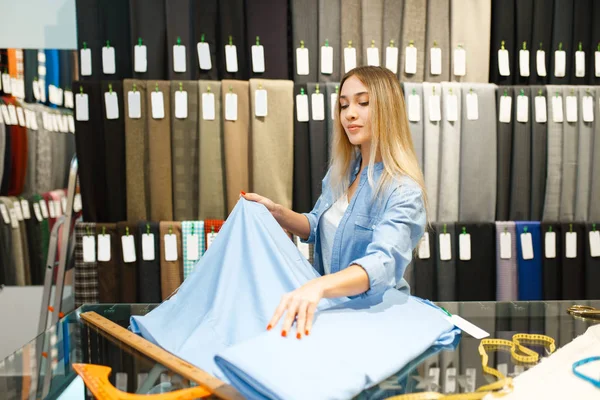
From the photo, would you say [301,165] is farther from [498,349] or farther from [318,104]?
[498,349]

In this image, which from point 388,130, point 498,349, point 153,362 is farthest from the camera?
point 388,130

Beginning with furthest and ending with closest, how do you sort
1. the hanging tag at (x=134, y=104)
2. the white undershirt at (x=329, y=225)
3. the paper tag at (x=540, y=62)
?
the paper tag at (x=540, y=62)
the hanging tag at (x=134, y=104)
the white undershirt at (x=329, y=225)

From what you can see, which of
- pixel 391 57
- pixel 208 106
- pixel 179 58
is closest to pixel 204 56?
pixel 179 58

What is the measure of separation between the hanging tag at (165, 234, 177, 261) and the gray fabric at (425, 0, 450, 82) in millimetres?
A: 1547

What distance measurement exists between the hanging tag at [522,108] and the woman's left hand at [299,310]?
209cm

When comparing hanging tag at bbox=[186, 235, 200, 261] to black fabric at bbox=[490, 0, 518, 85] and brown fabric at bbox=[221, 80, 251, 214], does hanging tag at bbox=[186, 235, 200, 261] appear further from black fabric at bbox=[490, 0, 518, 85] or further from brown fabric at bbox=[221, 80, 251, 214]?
black fabric at bbox=[490, 0, 518, 85]

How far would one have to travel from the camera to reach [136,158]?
272cm

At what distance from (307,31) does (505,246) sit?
1501 mm

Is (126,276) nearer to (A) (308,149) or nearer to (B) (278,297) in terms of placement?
(A) (308,149)

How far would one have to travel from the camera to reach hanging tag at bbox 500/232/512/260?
2.79 m

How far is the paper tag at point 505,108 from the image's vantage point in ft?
9.15

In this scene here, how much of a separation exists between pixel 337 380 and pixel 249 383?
159 millimetres

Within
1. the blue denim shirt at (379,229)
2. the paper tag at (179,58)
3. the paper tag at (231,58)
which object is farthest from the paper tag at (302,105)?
the blue denim shirt at (379,229)

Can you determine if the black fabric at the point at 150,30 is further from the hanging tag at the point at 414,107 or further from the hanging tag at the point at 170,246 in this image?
the hanging tag at the point at 414,107
